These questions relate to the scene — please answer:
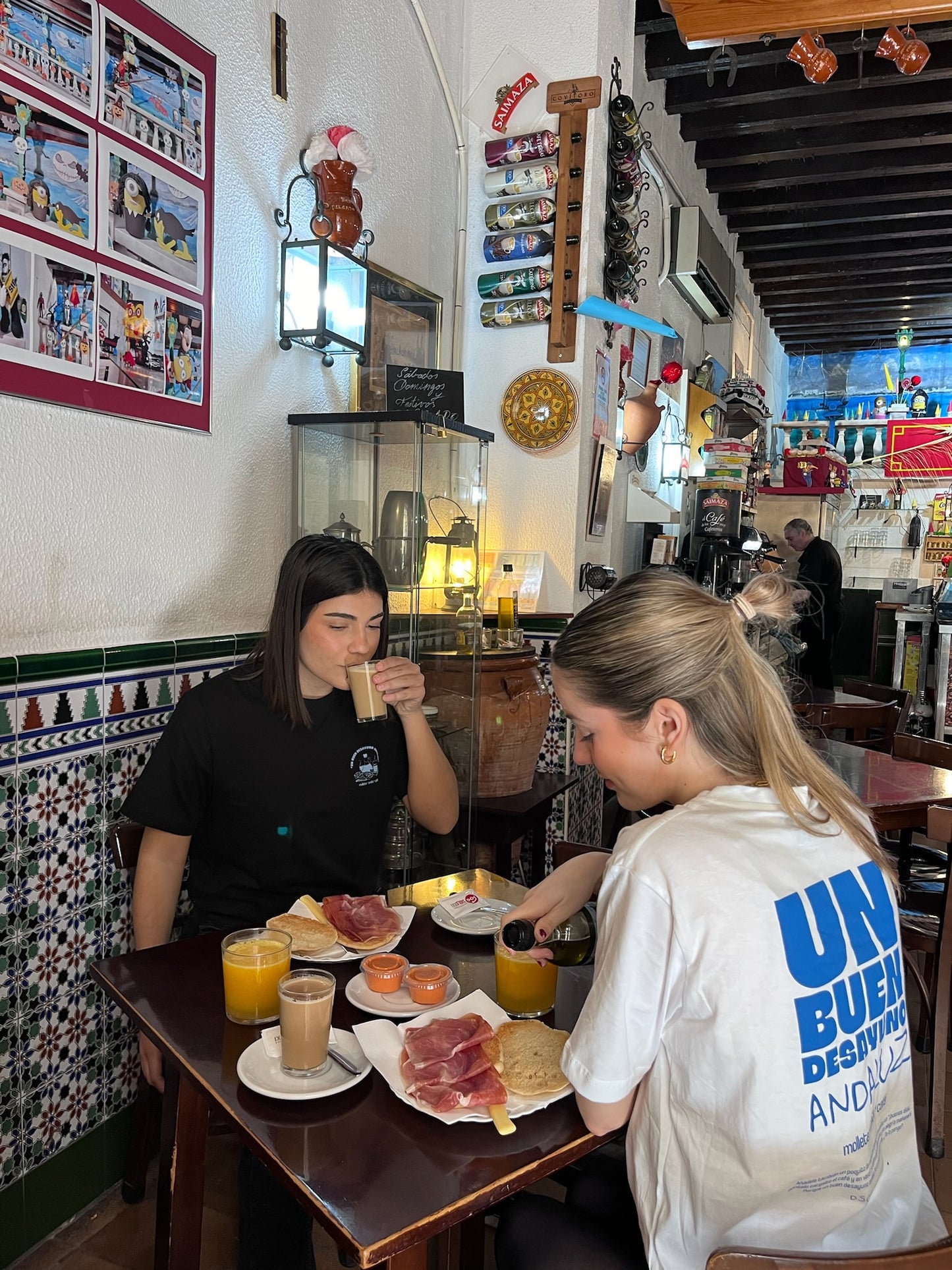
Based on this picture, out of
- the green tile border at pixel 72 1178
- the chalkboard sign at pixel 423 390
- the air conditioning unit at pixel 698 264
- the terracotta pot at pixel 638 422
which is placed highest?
the air conditioning unit at pixel 698 264

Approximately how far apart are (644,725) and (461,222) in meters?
3.18

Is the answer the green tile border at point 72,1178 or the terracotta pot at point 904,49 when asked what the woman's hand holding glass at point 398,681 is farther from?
the terracotta pot at point 904,49

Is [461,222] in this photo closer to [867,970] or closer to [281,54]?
[281,54]

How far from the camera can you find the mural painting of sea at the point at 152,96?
207 cm

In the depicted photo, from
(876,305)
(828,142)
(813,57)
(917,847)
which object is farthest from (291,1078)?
(876,305)

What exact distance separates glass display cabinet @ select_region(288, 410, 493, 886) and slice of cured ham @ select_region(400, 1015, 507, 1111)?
1.52 m

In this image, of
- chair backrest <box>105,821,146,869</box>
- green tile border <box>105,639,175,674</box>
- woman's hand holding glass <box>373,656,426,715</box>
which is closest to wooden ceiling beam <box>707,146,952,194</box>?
woman's hand holding glass <box>373,656,426,715</box>

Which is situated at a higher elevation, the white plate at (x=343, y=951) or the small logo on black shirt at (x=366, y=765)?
the small logo on black shirt at (x=366, y=765)

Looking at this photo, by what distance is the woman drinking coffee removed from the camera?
201cm

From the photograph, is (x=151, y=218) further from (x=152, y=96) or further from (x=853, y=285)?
(x=853, y=285)

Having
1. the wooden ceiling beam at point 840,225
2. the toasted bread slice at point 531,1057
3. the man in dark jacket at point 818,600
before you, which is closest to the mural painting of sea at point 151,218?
the toasted bread slice at point 531,1057

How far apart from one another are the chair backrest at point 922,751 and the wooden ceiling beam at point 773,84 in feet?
12.1

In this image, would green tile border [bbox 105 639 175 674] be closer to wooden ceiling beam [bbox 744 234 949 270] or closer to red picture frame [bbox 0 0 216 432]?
red picture frame [bbox 0 0 216 432]

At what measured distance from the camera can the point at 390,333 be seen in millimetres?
3385
